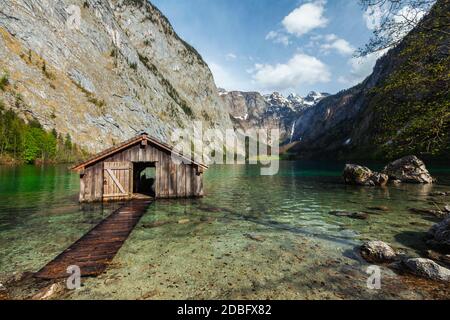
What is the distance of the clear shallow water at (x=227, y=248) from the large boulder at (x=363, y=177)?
13.9 meters

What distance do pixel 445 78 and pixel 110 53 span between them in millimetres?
134146

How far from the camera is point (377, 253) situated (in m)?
9.15

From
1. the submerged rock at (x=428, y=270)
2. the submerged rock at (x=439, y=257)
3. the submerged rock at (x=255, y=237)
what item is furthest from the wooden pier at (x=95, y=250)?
the submerged rock at (x=439, y=257)

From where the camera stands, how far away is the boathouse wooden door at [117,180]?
2012 centimetres

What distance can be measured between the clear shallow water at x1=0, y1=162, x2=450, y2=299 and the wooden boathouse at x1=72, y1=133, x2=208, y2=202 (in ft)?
6.15

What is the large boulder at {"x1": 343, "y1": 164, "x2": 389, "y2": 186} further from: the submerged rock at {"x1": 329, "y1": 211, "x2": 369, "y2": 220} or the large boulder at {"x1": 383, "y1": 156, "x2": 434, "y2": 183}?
the submerged rock at {"x1": 329, "y1": 211, "x2": 369, "y2": 220}

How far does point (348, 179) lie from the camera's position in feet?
114

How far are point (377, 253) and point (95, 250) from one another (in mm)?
10774

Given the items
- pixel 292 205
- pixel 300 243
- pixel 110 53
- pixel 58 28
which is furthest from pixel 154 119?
pixel 300 243

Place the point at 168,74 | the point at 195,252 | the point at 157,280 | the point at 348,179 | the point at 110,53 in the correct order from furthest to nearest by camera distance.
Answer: the point at 168,74 < the point at 110,53 < the point at 348,179 < the point at 195,252 < the point at 157,280

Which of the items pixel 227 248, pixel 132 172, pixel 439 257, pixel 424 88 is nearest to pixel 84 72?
pixel 132 172

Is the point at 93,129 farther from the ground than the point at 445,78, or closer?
farther from the ground

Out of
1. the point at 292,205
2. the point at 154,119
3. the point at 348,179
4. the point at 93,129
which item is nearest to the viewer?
the point at 292,205

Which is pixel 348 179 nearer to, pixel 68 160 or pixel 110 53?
pixel 68 160
